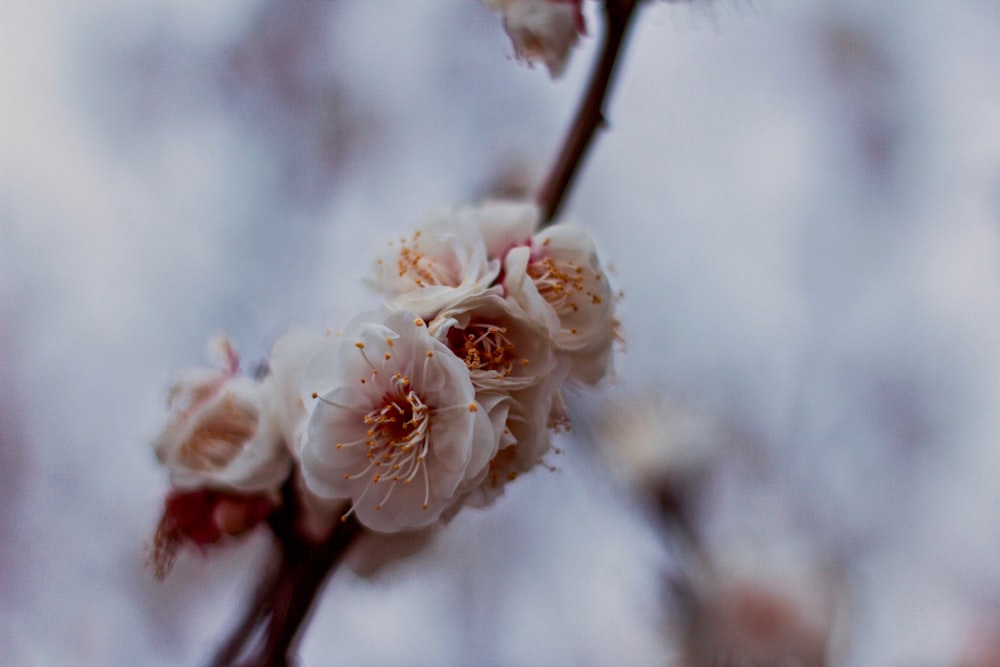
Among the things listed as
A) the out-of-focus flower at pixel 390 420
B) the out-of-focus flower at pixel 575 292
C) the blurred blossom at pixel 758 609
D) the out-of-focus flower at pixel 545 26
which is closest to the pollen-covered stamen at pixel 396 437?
the out-of-focus flower at pixel 390 420

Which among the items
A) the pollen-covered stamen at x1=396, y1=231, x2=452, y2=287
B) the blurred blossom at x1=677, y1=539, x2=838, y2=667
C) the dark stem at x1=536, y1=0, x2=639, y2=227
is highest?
the dark stem at x1=536, y1=0, x2=639, y2=227

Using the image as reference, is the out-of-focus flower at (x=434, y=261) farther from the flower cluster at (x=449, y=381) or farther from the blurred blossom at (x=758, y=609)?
the blurred blossom at (x=758, y=609)

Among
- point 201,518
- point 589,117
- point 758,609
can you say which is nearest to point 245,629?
point 201,518

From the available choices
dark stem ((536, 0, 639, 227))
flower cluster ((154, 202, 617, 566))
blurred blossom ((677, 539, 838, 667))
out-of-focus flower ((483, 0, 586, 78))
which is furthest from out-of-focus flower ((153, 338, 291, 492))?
blurred blossom ((677, 539, 838, 667))

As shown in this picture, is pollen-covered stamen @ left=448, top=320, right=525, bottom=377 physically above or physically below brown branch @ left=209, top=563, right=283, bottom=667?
above

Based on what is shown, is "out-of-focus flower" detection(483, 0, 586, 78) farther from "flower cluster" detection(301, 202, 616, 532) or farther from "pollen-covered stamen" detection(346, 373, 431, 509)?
"pollen-covered stamen" detection(346, 373, 431, 509)

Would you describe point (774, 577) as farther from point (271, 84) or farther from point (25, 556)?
point (271, 84)

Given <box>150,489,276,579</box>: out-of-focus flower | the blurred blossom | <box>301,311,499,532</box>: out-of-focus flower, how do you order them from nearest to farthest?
1. <box>301,311,499,532</box>: out-of-focus flower
2. <box>150,489,276,579</box>: out-of-focus flower
3. the blurred blossom
